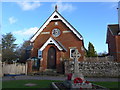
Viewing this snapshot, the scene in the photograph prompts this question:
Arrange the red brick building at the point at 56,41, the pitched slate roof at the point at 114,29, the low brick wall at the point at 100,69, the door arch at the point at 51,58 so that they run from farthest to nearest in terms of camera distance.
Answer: the pitched slate roof at the point at 114,29 → the door arch at the point at 51,58 → the red brick building at the point at 56,41 → the low brick wall at the point at 100,69

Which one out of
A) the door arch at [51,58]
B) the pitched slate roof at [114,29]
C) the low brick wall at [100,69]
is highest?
the pitched slate roof at [114,29]

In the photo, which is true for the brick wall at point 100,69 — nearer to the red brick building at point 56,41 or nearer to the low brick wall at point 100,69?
the low brick wall at point 100,69

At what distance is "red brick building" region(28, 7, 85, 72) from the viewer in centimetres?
2409

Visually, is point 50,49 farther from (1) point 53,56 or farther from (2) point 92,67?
(2) point 92,67

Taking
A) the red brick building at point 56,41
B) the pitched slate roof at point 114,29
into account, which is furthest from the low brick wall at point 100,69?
the pitched slate roof at point 114,29

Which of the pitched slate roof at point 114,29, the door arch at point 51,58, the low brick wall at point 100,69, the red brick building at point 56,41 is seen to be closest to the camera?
the low brick wall at point 100,69

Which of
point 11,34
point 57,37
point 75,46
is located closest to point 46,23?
point 57,37

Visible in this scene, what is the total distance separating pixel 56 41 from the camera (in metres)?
24.3

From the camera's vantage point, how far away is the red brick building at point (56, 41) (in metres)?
24.1

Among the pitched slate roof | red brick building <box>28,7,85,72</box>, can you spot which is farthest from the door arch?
the pitched slate roof

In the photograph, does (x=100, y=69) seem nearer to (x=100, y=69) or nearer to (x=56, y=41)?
(x=100, y=69)

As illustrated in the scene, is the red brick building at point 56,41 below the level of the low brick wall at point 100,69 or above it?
above

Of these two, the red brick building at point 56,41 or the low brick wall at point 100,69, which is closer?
the low brick wall at point 100,69

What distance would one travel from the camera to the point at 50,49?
2469cm
